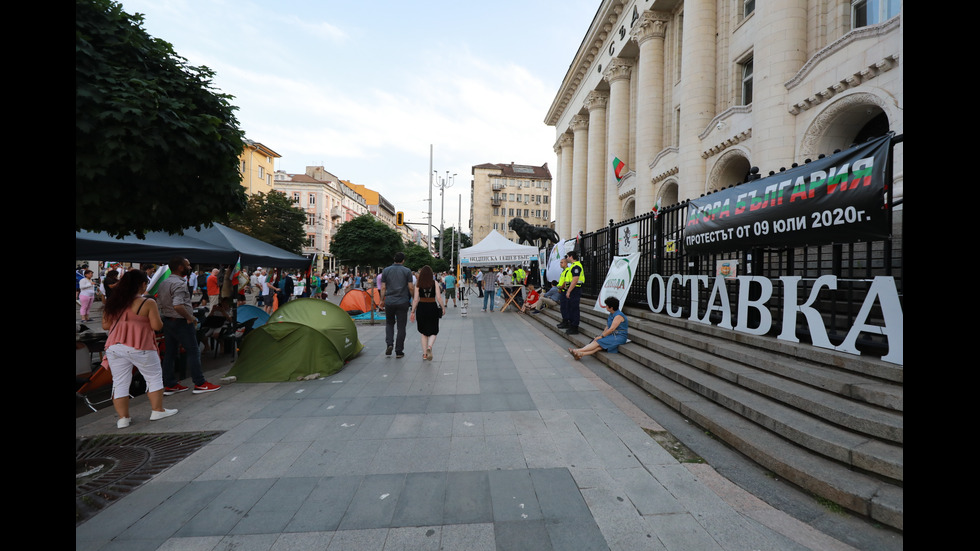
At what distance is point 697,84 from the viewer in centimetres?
1530

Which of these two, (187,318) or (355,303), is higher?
(187,318)

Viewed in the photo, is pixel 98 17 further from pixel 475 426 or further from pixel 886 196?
pixel 886 196

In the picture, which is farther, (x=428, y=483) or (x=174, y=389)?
(x=174, y=389)

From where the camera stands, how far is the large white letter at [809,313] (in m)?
4.48

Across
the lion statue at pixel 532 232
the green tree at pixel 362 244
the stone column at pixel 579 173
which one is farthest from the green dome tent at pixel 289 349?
the green tree at pixel 362 244

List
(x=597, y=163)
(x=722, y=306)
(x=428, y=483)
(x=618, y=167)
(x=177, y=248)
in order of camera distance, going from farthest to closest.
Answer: (x=597, y=163) → (x=618, y=167) → (x=177, y=248) → (x=722, y=306) → (x=428, y=483)

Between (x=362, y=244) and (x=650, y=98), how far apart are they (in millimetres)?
37053

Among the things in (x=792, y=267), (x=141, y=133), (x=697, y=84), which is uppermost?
(x=697, y=84)

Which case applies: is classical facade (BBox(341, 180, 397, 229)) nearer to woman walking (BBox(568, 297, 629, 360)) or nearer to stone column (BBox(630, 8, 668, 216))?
stone column (BBox(630, 8, 668, 216))

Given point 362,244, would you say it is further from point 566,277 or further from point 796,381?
point 796,381

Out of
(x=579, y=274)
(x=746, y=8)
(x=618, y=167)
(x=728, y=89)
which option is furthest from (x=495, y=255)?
(x=746, y=8)

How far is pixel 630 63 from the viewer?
76.4 ft

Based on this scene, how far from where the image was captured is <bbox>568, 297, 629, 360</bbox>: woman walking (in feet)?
23.7

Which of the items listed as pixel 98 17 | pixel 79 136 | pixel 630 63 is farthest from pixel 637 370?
pixel 630 63
